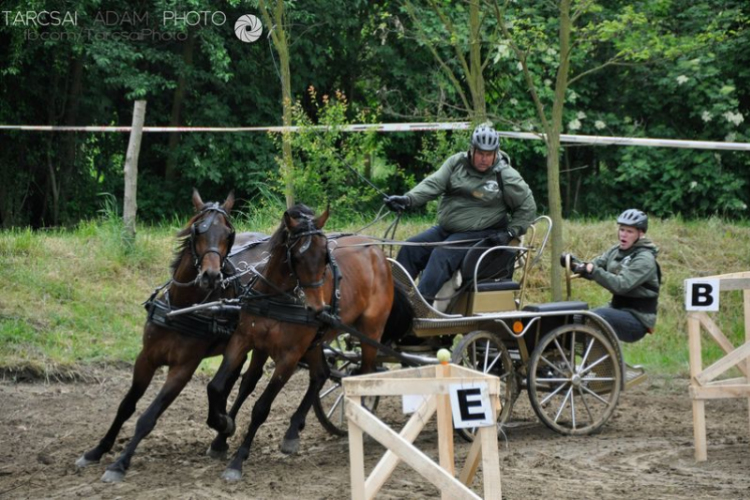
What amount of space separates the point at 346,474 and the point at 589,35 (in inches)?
253

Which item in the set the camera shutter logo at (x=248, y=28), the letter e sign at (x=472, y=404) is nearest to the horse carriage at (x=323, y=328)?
the letter e sign at (x=472, y=404)

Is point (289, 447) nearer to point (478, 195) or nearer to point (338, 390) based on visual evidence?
point (338, 390)

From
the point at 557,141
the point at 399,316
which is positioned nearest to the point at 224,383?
the point at 399,316

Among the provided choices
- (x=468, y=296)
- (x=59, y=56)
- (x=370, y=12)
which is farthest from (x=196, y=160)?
(x=468, y=296)

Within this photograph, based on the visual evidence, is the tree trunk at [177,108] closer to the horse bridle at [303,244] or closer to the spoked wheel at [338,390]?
the spoked wheel at [338,390]

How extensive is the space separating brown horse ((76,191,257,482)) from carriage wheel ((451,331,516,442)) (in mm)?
1781

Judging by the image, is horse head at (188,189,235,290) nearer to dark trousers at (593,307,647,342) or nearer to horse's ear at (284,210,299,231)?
horse's ear at (284,210,299,231)

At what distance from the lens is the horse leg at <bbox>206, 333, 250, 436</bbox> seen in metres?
6.83

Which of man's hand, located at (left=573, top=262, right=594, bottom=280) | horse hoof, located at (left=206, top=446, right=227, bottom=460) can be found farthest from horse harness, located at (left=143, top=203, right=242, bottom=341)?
man's hand, located at (left=573, top=262, right=594, bottom=280)

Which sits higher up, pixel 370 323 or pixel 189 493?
pixel 370 323

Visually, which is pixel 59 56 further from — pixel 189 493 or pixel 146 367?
pixel 189 493

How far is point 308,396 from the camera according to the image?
7684 millimetres

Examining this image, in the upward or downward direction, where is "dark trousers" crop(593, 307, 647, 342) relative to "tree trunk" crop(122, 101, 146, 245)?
downward

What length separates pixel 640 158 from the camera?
15.3 meters
